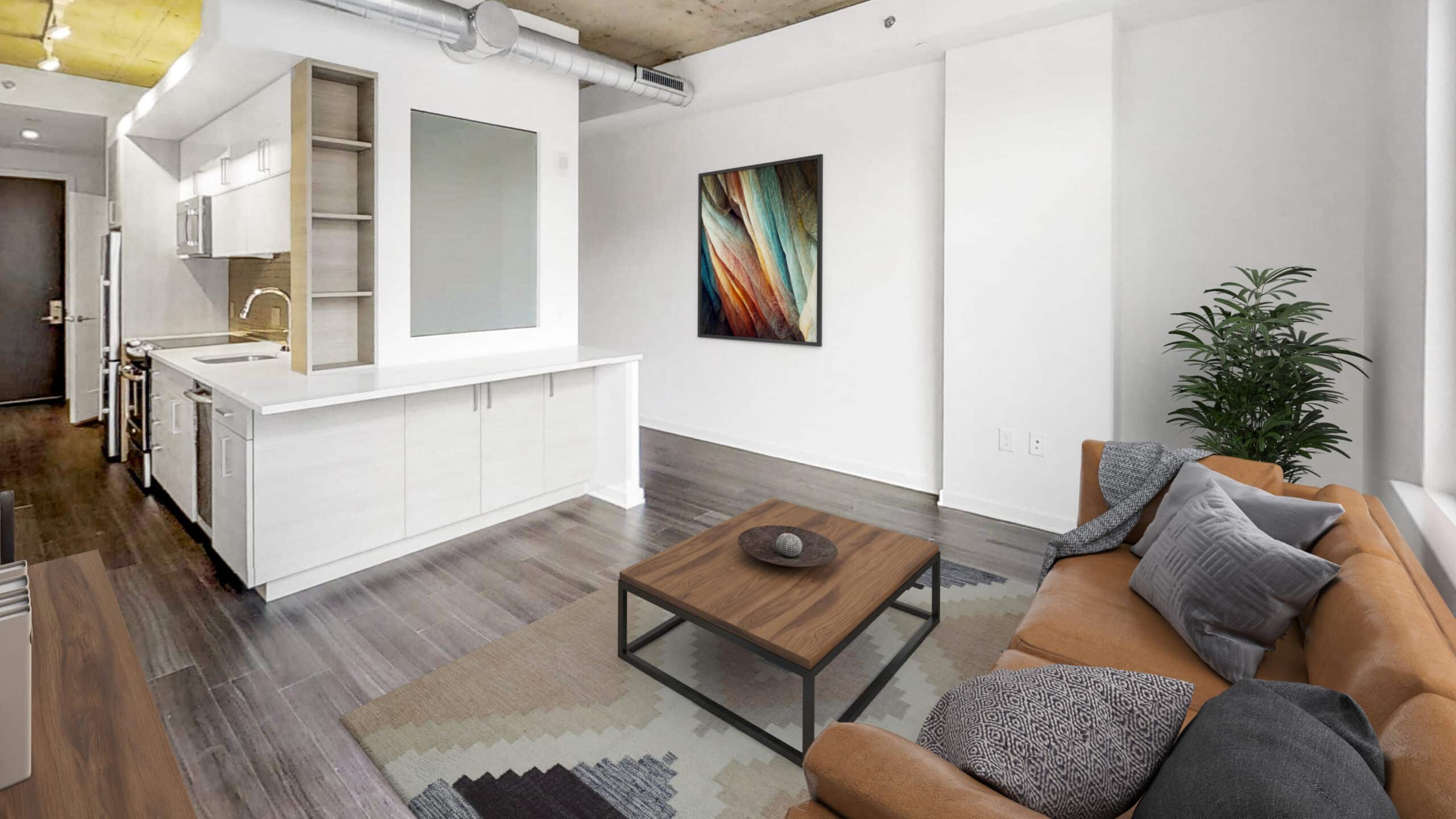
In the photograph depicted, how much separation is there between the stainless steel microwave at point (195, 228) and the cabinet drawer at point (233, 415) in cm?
207

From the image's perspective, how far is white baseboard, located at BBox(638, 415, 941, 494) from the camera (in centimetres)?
464

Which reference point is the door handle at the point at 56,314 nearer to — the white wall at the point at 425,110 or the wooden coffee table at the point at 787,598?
the white wall at the point at 425,110

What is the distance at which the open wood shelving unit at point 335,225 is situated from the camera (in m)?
3.34

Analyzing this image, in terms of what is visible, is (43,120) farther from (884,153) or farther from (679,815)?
(679,815)

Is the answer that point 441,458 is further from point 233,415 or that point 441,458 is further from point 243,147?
point 243,147

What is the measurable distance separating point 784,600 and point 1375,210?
294cm

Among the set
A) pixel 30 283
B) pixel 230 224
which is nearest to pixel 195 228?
pixel 230 224

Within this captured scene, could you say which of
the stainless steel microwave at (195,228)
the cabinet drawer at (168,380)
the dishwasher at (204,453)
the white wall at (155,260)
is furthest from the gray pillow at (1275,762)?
the white wall at (155,260)

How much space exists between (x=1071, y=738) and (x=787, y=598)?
1.19m

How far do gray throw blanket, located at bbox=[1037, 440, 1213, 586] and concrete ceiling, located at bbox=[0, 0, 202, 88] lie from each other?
5020 millimetres

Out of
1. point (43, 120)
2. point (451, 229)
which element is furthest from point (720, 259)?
point (43, 120)

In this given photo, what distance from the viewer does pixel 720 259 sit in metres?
5.55

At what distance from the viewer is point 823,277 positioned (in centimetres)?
496

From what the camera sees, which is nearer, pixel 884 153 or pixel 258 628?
pixel 258 628
